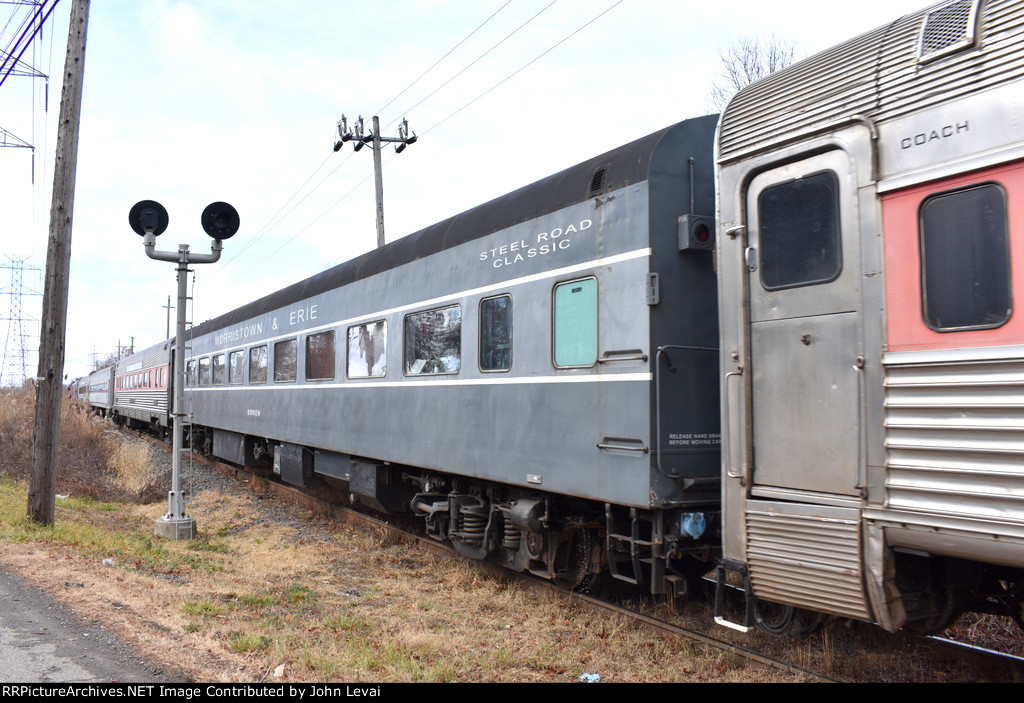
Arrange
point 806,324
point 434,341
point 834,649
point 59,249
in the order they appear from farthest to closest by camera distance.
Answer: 1. point 59,249
2. point 434,341
3. point 834,649
4. point 806,324

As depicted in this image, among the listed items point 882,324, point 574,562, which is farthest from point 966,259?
point 574,562

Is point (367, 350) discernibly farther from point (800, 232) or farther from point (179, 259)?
point (800, 232)

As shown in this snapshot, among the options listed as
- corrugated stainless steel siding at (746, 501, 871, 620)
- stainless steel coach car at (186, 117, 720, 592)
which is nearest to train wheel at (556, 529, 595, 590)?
stainless steel coach car at (186, 117, 720, 592)

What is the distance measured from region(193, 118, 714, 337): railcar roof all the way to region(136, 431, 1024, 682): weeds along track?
3198 mm

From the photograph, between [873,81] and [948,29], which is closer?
[948,29]

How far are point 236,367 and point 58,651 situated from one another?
1092 centimetres

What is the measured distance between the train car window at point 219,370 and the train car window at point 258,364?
90.8 inches

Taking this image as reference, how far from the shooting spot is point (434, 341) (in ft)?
25.7

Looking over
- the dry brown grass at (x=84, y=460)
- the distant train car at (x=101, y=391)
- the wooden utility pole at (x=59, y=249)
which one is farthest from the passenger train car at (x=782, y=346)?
the distant train car at (x=101, y=391)

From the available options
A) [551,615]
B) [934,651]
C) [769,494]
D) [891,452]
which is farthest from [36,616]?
[934,651]

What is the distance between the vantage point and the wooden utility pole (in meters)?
9.84

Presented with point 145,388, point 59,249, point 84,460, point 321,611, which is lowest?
point 321,611

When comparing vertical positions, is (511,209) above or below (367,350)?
above

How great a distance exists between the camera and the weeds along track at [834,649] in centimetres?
464
